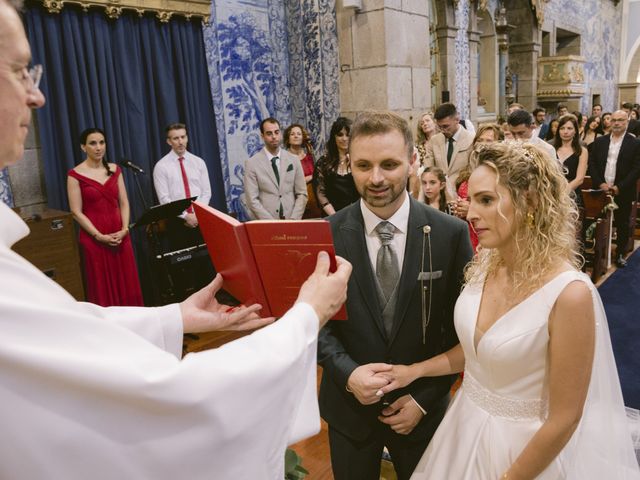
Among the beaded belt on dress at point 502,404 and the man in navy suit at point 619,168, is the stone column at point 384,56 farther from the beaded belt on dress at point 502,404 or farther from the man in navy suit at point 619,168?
the beaded belt on dress at point 502,404

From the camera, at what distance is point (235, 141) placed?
18.8 feet

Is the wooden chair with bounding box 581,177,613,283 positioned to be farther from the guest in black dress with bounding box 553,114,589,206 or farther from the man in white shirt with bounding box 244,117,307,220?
the man in white shirt with bounding box 244,117,307,220

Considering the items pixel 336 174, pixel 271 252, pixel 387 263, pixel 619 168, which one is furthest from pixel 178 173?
pixel 619 168

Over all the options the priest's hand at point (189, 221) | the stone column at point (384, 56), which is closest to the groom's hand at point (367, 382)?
the priest's hand at point (189, 221)

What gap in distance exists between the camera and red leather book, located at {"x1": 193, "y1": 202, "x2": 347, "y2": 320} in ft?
3.85

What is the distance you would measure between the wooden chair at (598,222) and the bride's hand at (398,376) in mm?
4490

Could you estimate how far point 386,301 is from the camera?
163cm

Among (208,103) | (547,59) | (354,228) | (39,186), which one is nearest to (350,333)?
(354,228)

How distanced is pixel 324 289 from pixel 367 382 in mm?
494

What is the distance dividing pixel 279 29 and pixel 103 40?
2.16 metres

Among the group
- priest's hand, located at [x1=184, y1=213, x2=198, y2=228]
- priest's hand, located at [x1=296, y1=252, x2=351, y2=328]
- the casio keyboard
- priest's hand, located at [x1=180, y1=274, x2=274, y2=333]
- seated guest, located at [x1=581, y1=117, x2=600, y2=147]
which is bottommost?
the casio keyboard

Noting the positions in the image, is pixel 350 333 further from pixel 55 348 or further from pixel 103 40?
pixel 103 40

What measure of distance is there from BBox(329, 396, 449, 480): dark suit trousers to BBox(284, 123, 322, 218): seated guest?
11.9ft

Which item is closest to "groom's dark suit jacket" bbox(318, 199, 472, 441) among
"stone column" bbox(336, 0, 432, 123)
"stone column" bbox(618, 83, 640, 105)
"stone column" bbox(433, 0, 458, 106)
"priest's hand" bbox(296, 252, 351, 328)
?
"priest's hand" bbox(296, 252, 351, 328)
